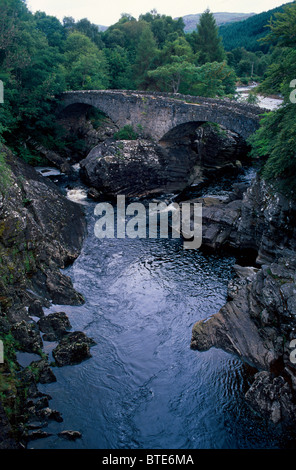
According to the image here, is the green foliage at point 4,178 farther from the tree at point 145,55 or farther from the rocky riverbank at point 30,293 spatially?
the tree at point 145,55

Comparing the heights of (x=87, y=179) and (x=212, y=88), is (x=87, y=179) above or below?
below

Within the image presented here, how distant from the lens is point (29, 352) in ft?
39.1

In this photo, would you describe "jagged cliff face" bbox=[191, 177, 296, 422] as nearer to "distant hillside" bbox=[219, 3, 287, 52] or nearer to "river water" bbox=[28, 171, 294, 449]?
"river water" bbox=[28, 171, 294, 449]

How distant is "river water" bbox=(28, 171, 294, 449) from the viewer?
10.2 meters

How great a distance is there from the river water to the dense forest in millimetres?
7872

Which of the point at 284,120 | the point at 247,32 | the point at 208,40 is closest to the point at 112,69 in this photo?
the point at 208,40

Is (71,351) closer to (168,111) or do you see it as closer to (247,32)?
(168,111)

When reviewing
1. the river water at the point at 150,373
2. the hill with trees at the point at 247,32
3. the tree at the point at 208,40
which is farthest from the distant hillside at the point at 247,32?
the river water at the point at 150,373

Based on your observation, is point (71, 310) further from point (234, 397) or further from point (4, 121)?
point (4, 121)

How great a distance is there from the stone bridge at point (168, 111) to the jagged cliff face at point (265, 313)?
23.5ft

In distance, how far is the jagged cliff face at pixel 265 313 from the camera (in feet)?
35.3

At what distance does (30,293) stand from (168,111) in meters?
21.0
